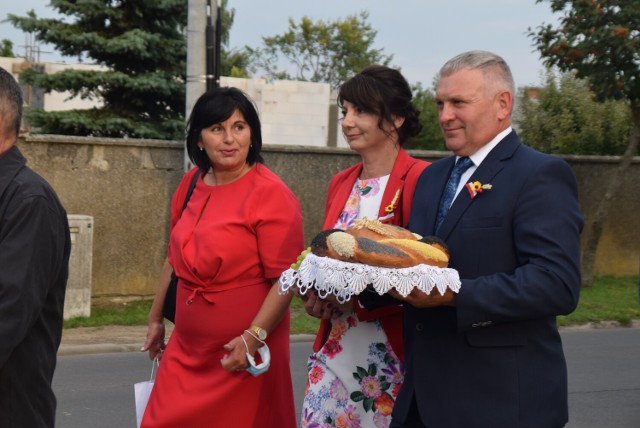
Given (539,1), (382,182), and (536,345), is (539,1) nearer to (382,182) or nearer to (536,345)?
(382,182)

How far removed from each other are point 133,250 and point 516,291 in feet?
33.6

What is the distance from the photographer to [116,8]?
15.7 metres

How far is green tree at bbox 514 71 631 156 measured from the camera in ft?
60.6

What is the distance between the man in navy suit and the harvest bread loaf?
11 centimetres

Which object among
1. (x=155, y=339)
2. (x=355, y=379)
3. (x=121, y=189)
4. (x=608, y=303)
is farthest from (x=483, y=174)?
(x=608, y=303)

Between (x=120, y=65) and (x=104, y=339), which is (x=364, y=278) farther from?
(x=120, y=65)

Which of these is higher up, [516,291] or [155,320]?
[516,291]

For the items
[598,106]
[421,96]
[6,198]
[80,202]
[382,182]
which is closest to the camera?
[6,198]

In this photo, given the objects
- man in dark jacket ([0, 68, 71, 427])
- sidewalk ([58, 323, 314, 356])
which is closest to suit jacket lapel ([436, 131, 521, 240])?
man in dark jacket ([0, 68, 71, 427])

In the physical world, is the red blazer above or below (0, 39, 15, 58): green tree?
below

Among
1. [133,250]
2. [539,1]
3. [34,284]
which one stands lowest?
[133,250]

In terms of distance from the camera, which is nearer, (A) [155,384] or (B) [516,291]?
(B) [516,291]

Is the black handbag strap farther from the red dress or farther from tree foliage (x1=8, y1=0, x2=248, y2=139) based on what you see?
tree foliage (x1=8, y1=0, x2=248, y2=139)

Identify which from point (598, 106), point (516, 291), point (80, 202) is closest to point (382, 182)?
point (516, 291)
